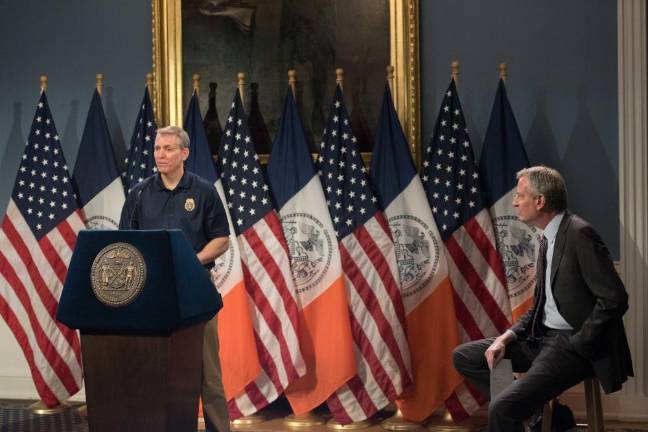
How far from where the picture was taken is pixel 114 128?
6.02m

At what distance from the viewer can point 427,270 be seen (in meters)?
5.32

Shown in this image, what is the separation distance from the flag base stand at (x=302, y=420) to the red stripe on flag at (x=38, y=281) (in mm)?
1470

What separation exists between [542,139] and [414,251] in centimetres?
112

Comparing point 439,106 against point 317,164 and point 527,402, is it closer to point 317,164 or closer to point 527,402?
point 317,164

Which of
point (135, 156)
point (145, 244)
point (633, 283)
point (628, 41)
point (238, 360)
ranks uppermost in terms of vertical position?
point (628, 41)

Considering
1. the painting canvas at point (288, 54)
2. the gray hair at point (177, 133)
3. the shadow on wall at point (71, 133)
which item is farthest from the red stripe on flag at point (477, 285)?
the shadow on wall at point (71, 133)

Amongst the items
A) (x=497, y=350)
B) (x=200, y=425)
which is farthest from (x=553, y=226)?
(x=200, y=425)

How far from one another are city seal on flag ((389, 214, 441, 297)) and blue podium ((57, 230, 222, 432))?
2.19 m

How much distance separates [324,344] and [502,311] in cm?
113

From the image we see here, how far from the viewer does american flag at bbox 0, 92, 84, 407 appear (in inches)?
223

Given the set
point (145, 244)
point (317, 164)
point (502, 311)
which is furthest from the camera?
point (317, 164)

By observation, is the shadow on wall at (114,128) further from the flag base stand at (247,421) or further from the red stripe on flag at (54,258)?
the flag base stand at (247,421)

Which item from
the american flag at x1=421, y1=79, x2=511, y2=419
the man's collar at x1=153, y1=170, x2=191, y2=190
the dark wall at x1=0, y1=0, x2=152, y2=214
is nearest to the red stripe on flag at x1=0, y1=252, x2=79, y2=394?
the dark wall at x1=0, y1=0, x2=152, y2=214

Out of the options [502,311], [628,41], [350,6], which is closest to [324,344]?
[502,311]
